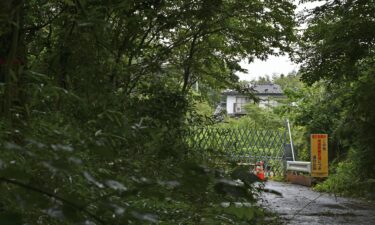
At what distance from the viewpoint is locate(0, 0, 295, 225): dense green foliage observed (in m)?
0.93

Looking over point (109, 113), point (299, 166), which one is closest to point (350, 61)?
point (299, 166)

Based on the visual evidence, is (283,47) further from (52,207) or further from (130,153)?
(52,207)

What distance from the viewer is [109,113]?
2.01 metres

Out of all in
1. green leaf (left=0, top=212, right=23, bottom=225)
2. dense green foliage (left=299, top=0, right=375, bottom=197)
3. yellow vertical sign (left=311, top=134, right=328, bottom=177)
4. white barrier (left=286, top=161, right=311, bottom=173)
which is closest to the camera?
green leaf (left=0, top=212, right=23, bottom=225)

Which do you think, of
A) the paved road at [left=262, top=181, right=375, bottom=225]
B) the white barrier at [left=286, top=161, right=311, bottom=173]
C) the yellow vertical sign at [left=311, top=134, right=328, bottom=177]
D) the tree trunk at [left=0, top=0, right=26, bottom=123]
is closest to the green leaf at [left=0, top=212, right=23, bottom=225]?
the tree trunk at [left=0, top=0, right=26, bottom=123]

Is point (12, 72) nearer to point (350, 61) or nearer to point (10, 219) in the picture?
point (10, 219)

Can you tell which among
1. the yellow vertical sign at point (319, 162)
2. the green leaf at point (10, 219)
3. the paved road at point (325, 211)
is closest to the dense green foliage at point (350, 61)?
the paved road at point (325, 211)

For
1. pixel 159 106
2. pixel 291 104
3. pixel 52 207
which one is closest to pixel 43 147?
pixel 52 207

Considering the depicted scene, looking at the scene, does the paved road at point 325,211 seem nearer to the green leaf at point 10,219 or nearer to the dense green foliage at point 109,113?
the dense green foliage at point 109,113

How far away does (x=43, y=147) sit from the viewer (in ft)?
3.15

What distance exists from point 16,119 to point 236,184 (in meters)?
1.07

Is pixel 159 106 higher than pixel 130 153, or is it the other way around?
pixel 159 106

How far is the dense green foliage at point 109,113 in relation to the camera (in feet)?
3.05

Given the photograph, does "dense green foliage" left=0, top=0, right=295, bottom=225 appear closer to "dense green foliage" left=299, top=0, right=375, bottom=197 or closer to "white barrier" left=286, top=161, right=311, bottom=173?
"dense green foliage" left=299, top=0, right=375, bottom=197
